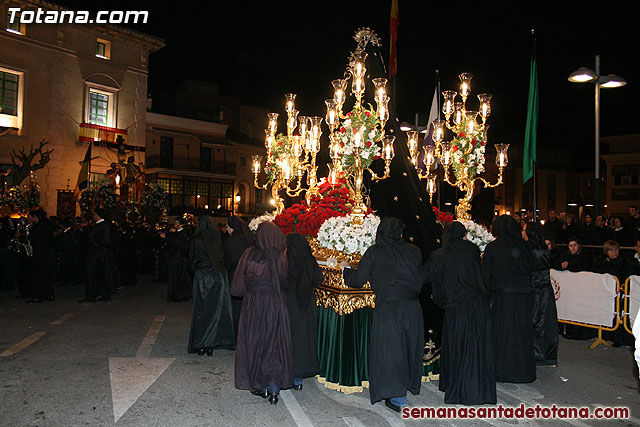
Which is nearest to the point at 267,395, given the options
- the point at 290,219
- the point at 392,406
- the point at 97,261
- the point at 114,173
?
the point at 392,406

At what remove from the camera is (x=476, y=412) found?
17.1 feet

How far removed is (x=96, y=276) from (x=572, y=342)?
985cm

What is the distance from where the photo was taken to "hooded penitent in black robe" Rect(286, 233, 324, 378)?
568 cm

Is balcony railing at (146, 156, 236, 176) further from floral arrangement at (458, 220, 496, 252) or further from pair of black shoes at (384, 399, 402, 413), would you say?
pair of black shoes at (384, 399, 402, 413)

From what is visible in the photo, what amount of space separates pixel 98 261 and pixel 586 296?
32.7ft

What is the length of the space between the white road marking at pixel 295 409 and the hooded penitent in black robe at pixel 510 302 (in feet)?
8.64

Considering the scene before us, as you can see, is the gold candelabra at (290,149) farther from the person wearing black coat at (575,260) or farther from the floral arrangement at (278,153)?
the person wearing black coat at (575,260)

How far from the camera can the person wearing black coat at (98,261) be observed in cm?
1108

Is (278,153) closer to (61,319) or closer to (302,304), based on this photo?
(302,304)

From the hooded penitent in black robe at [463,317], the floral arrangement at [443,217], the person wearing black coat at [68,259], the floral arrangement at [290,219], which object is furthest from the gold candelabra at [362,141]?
the person wearing black coat at [68,259]

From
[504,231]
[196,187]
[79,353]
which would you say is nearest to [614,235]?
[504,231]

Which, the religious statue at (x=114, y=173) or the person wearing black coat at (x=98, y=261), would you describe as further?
the religious statue at (x=114, y=173)

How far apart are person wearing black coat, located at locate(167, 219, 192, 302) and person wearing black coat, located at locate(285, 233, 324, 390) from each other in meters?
6.59

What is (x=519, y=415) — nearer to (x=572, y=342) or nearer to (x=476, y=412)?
(x=476, y=412)
